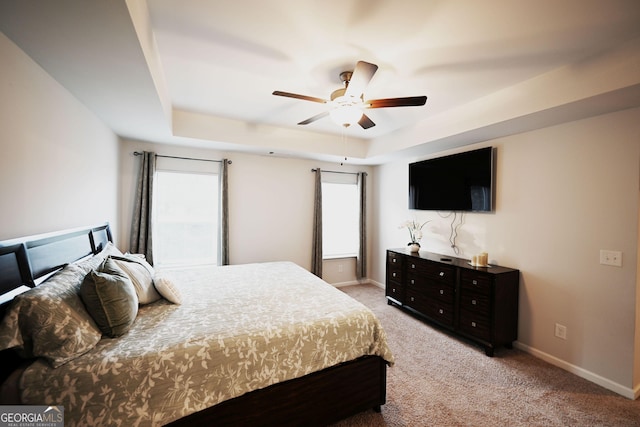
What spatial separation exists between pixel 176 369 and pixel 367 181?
444cm

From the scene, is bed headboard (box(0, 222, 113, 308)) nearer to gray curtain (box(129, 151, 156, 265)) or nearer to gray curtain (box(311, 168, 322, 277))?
gray curtain (box(129, 151, 156, 265))

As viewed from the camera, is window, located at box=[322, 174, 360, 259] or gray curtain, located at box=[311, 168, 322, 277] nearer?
gray curtain, located at box=[311, 168, 322, 277]

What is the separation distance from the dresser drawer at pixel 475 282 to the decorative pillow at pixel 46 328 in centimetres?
324

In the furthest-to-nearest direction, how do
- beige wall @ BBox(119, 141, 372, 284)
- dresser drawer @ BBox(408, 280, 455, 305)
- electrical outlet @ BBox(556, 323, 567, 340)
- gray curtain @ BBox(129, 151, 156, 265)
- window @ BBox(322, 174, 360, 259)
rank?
window @ BBox(322, 174, 360, 259) < beige wall @ BBox(119, 141, 372, 284) < gray curtain @ BBox(129, 151, 156, 265) < dresser drawer @ BBox(408, 280, 455, 305) < electrical outlet @ BBox(556, 323, 567, 340)

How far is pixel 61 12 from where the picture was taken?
119cm

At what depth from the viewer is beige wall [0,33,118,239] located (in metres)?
1.43

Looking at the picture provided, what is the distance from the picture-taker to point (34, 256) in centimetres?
151

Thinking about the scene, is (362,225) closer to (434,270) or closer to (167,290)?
(434,270)

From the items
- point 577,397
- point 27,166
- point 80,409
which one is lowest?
point 577,397

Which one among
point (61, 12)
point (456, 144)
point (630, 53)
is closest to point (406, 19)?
point (630, 53)

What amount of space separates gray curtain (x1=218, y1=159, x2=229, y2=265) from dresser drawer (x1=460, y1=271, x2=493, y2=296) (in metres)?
3.21

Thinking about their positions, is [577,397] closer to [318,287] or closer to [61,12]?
[318,287]

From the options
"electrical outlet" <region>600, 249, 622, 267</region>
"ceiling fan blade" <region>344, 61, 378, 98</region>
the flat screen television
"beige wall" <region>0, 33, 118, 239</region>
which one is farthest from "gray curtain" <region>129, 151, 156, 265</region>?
"electrical outlet" <region>600, 249, 622, 267</region>

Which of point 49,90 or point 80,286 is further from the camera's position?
point 49,90
